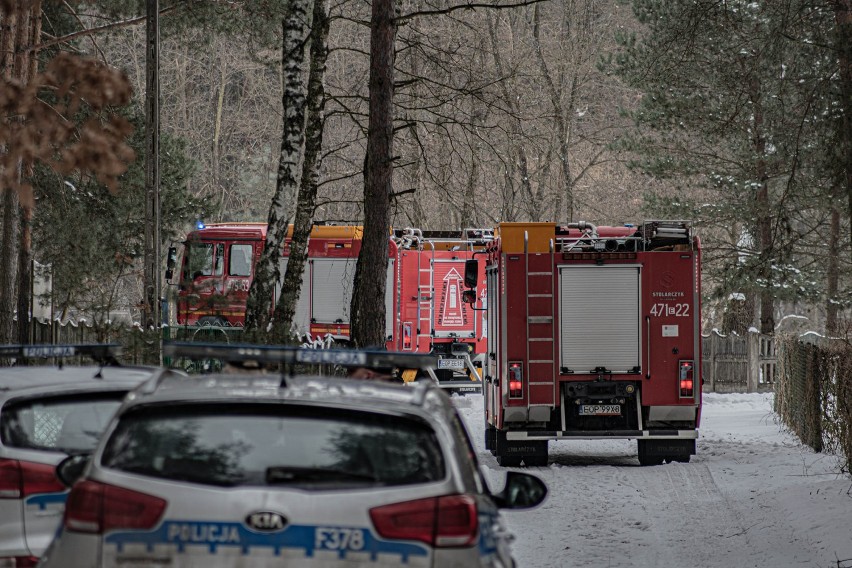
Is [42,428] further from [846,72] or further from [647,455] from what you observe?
[647,455]

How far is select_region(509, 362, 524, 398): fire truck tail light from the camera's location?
16.4m

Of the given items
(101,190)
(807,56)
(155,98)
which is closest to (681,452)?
(807,56)

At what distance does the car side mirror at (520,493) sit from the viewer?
5.56 metres

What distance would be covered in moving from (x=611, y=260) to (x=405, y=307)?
11587 millimetres

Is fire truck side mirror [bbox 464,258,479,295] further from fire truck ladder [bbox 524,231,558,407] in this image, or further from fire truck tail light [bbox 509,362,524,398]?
fire truck tail light [bbox 509,362,524,398]

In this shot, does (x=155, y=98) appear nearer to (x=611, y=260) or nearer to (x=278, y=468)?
(x=611, y=260)

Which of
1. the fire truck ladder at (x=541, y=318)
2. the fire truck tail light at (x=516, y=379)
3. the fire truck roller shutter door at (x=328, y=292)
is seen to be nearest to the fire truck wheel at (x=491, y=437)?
the fire truck tail light at (x=516, y=379)

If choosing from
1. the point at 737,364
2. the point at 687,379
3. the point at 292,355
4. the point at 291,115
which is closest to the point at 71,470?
the point at 292,355

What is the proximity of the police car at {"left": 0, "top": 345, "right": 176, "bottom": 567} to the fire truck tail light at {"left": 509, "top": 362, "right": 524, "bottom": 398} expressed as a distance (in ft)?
29.9

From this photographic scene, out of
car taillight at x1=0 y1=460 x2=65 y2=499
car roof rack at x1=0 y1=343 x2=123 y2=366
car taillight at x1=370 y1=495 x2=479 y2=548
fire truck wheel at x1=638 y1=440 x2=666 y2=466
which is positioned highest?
car roof rack at x1=0 y1=343 x2=123 y2=366

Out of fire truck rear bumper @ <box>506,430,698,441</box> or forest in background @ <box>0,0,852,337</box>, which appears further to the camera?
forest in background @ <box>0,0,852,337</box>

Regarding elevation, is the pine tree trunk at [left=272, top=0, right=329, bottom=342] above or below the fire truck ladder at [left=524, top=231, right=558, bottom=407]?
above

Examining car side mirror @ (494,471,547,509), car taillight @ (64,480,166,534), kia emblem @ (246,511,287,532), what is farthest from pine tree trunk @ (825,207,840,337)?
car taillight @ (64,480,166,534)

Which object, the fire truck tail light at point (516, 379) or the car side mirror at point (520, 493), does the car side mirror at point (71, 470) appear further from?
the fire truck tail light at point (516, 379)
